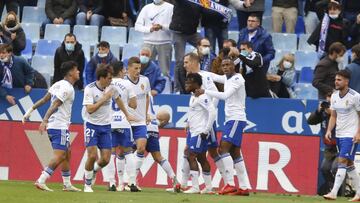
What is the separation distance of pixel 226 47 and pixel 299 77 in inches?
→ 149

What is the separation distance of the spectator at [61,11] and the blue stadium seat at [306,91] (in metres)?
5.61

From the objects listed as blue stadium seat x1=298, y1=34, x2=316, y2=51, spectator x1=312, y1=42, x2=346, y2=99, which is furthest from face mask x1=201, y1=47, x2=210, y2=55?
blue stadium seat x1=298, y1=34, x2=316, y2=51

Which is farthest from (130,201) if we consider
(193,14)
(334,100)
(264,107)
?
(193,14)

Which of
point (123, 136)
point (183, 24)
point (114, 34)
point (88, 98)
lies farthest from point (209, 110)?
point (114, 34)

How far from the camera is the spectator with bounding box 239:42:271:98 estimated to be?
894 inches

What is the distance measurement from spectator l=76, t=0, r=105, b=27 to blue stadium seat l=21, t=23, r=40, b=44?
0.91 meters

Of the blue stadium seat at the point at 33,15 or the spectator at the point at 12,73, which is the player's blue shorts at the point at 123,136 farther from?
the blue stadium seat at the point at 33,15

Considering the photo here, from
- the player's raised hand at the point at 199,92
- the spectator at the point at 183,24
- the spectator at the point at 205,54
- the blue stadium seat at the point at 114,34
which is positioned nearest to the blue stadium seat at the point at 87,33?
the blue stadium seat at the point at 114,34

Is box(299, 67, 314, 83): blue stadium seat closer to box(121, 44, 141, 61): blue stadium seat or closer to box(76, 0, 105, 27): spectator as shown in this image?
box(121, 44, 141, 61): blue stadium seat

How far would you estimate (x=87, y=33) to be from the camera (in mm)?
27891

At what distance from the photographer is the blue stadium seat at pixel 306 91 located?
84.4ft

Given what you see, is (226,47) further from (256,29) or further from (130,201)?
(130,201)

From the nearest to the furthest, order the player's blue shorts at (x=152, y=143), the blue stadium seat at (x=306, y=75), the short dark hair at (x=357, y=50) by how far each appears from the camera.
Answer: the player's blue shorts at (x=152, y=143) → the short dark hair at (x=357, y=50) → the blue stadium seat at (x=306, y=75)

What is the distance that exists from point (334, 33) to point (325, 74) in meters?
1.93
